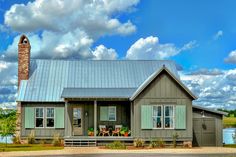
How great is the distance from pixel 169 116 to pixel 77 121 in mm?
7488

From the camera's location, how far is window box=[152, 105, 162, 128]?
34.8 metres

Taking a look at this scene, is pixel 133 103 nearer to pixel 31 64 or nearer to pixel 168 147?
pixel 168 147

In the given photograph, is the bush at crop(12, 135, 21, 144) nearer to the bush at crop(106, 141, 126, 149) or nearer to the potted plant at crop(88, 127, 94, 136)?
the potted plant at crop(88, 127, 94, 136)

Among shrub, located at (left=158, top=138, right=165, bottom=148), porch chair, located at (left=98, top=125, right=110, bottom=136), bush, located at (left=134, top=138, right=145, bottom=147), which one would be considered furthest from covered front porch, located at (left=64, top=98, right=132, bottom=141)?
shrub, located at (left=158, top=138, right=165, bottom=148)

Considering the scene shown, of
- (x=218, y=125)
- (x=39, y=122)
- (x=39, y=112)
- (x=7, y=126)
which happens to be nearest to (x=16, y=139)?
(x=39, y=122)

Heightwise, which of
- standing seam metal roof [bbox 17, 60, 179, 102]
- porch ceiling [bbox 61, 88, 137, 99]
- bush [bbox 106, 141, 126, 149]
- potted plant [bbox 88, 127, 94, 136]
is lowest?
bush [bbox 106, 141, 126, 149]

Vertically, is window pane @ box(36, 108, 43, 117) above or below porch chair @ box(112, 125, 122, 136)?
above

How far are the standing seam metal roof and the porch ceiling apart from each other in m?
1.08

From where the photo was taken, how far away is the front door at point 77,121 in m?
37.6

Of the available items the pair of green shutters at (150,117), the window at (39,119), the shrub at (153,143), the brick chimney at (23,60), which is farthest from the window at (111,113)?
the brick chimney at (23,60)

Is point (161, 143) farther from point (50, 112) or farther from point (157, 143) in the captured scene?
point (50, 112)

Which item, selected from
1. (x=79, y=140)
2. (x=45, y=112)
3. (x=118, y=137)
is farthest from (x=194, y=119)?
(x=45, y=112)

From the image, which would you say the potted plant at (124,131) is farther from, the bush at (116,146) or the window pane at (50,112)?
the window pane at (50,112)

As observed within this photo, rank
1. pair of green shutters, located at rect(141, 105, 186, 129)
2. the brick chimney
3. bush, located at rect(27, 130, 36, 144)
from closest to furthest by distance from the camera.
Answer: pair of green shutters, located at rect(141, 105, 186, 129)
bush, located at rect(27, 130, 36, 144)
the brick chimney
